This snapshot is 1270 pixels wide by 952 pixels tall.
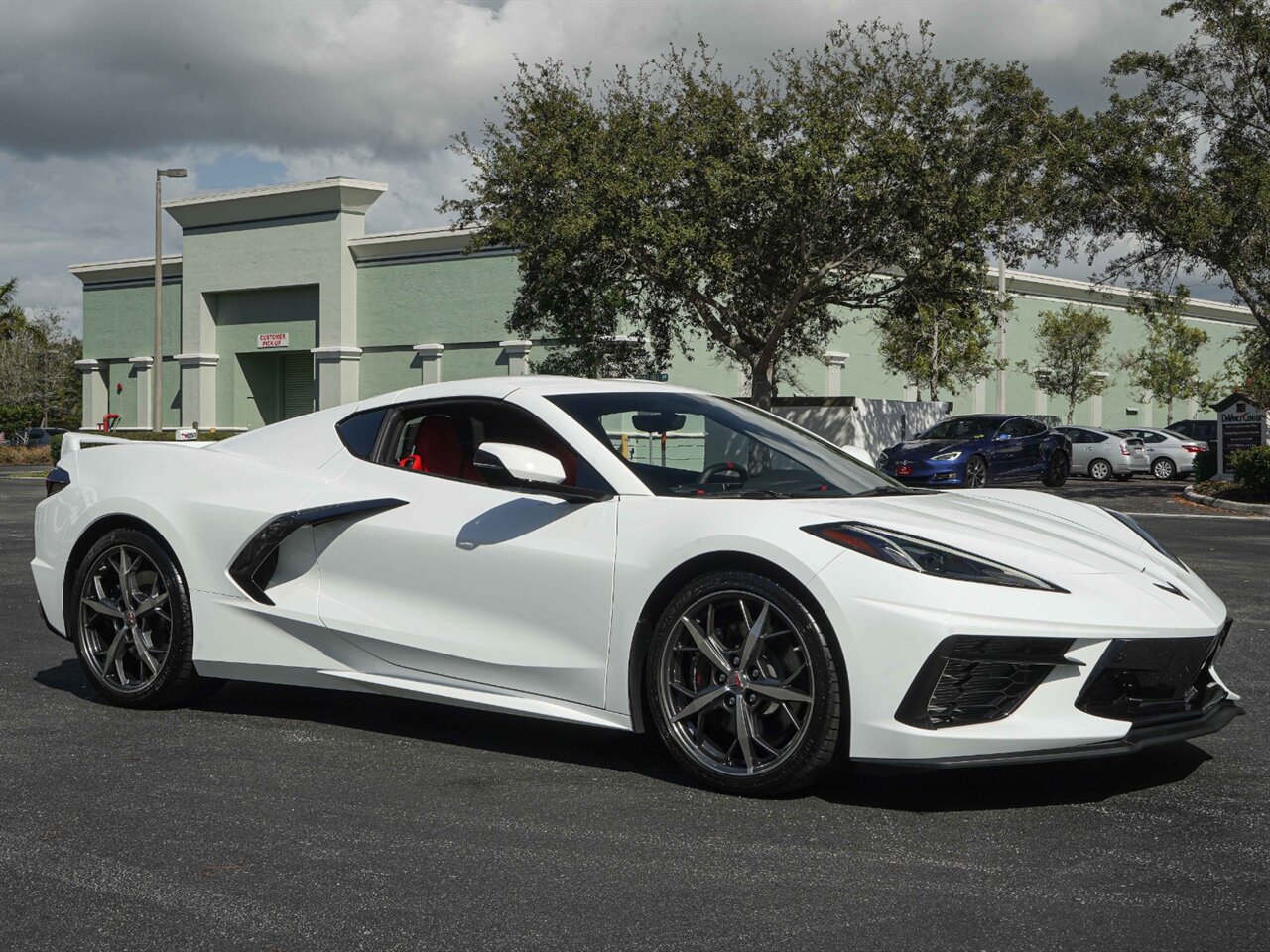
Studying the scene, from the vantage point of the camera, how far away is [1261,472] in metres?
24.7

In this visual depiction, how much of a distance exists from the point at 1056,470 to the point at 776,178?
9.82 m

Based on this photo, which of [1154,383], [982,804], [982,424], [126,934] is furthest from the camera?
[1154,383]

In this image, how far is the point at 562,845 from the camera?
4.10m

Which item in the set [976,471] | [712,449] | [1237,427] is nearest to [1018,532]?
[712,449]

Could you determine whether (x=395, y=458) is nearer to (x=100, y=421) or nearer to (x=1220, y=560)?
(x=1220, y=560)

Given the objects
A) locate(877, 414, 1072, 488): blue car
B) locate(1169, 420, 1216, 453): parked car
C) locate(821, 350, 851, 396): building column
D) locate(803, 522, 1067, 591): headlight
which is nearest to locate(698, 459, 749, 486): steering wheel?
locate(803, 522, 1067, 591): headlight

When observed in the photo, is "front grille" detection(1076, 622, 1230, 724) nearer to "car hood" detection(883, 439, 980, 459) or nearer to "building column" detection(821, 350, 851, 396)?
"car hood" detection(883, 439, 980, 459)

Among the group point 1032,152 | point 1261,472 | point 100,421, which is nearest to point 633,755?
point 1261,472

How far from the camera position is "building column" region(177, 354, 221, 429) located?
53.6 metres

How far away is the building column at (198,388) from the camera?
53.6m

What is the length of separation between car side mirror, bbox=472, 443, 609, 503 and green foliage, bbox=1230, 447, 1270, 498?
22357mm

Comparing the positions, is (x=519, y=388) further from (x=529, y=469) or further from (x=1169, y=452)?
(x=1169, y=452)

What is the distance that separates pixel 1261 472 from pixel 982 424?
6.21m

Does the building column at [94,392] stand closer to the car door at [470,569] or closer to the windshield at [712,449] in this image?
the car door at [470,569]
